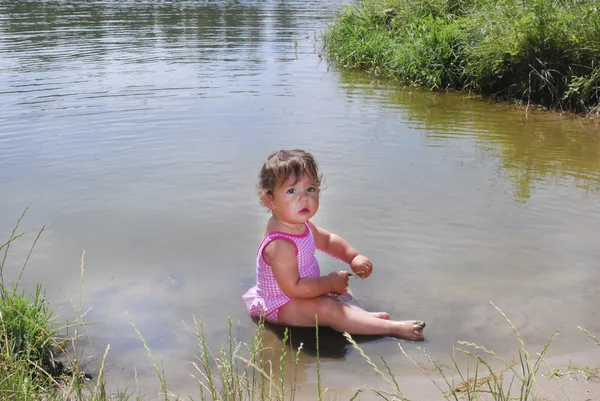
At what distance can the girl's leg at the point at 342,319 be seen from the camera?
162 inches

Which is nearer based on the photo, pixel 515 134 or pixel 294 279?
pixel 294 279

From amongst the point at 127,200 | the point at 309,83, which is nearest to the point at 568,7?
the point at 309,83

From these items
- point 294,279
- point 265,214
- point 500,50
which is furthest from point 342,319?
point 500,50

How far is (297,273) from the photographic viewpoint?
14.1ft

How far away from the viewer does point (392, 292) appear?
15.7ft

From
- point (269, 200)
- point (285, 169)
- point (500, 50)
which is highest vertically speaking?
point (500, 50)

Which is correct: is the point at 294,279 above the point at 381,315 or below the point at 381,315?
above

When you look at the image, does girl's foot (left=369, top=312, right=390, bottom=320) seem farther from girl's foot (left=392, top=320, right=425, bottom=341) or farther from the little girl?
girl's foot (left=392, top=320, right=425, bottom=341)

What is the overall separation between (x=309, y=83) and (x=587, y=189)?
21.5 feet

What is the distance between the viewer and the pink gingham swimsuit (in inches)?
171

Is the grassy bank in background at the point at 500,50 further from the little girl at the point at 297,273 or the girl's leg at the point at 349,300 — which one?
the little girl at the point at 297,273

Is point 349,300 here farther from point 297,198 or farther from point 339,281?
point 297,198

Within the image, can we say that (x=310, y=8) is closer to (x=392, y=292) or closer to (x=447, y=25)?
(x=447, y=25)

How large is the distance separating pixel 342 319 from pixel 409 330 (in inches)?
16.1
